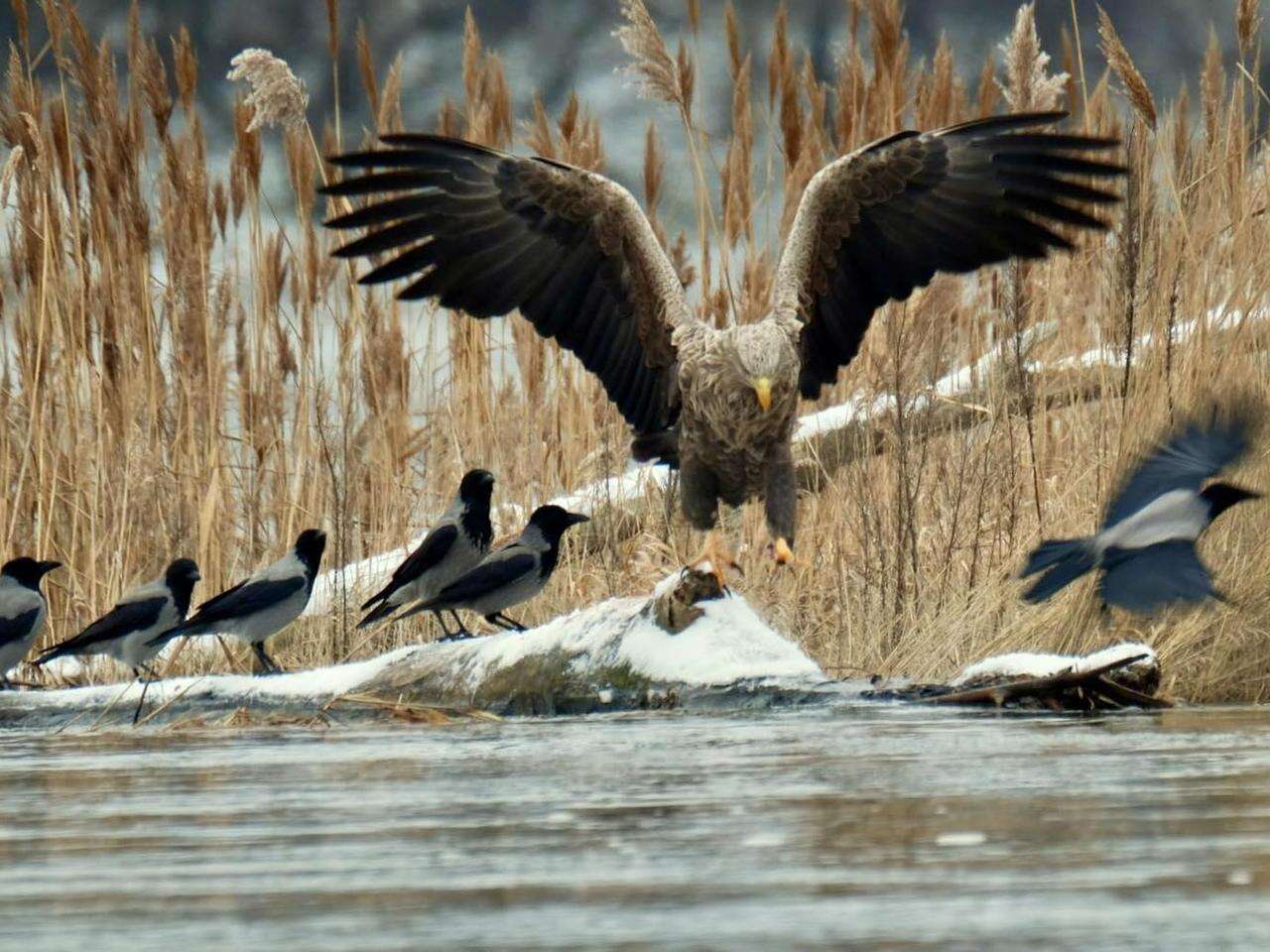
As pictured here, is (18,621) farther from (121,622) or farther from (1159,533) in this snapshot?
(1159,533)

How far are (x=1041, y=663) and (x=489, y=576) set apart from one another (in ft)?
6.78

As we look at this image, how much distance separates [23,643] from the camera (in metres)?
7.54

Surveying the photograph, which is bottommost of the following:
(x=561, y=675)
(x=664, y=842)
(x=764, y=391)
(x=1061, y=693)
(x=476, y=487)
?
(x=664, y=842)

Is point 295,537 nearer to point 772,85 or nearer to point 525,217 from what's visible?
point 525,217

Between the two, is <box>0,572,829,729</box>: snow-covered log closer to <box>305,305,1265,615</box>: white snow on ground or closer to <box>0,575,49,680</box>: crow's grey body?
<box>0,575,49,680</box>: crow's grey body

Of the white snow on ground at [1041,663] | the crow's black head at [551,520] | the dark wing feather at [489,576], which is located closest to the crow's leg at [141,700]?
the dark wing feather at [489,576]

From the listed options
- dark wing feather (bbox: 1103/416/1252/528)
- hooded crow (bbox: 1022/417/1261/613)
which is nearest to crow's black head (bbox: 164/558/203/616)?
hooded crow (bbox: 1022/417/1261/613)

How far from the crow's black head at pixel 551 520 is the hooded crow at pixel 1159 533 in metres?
2.14

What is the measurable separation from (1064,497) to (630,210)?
173 centimetres

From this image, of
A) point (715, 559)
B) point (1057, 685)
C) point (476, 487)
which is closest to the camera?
point (1057, 685)

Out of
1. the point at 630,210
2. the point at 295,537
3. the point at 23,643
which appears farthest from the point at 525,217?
the point at 23,643

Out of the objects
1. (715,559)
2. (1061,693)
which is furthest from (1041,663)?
(715,559)

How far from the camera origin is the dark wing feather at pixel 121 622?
23.3ft

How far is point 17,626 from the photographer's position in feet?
23.9
